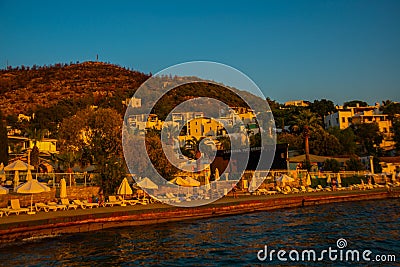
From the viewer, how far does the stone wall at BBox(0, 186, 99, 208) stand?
68.9 ft

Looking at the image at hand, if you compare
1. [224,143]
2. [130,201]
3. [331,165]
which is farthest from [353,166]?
[130,201]

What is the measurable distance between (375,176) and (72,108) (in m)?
64.8

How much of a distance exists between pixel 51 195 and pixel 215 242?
1154 cm

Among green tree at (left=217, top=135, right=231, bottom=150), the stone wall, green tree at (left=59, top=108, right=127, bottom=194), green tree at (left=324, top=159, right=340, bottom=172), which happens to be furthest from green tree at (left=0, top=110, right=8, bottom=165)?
green tree at (left=217, top=135, right=231, bottom=150)

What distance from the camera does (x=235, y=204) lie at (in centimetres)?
2348

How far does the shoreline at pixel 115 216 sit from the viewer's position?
52.5ft

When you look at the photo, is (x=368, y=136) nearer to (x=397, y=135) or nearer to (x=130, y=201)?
(x=397, y=135)

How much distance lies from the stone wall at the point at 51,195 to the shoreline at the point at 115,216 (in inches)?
104

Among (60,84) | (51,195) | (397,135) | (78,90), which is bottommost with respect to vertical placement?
(51,195)

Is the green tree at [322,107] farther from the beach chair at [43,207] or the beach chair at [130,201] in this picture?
the beach chair at [43,207]

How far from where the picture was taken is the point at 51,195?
75.3ft

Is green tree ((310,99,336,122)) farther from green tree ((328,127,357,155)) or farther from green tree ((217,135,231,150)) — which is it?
green tree ((217,135,231,150))

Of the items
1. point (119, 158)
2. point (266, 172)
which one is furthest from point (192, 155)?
point (119, 158)

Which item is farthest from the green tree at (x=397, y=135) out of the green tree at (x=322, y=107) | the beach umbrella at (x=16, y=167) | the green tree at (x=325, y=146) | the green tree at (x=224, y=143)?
the beach umbrella at (x=16, y=167)
